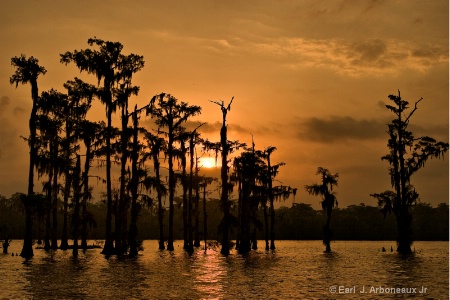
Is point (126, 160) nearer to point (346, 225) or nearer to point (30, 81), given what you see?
point (30, 81)

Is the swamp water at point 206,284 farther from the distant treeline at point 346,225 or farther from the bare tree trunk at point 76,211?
the distant treeline at point 346,225

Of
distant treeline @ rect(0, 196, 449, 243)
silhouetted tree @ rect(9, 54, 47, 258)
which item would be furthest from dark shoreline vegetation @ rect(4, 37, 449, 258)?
distant treeline @ rect(0, 196, 449, 243)

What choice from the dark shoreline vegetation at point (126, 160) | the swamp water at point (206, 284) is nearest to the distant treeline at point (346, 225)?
the dark shoreline vegetation at point (126, 160)

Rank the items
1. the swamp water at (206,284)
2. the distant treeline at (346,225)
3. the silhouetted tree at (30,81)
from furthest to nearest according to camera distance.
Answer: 1. the distant treeline at (346,225)
2. the silhouetted tree at (30,81)
3. the swamp water at (206,284)

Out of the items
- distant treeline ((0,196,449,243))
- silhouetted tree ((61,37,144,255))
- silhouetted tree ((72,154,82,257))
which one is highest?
silhouetted tree ((61,37,144,255))

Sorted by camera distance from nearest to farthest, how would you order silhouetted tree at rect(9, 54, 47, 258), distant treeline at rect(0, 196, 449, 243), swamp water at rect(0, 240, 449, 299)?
swamp water at rect(0, 240, 449, 299)
silhouetted tree at rect(9, 54, 47, 258)
distant treeline at rect(0, 196, 449, 243)

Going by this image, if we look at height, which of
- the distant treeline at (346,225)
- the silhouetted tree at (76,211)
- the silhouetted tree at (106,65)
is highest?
the silhouetted tree at (106,65)

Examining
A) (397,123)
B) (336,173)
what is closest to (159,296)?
(397,123)

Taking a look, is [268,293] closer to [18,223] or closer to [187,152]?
[187,152]

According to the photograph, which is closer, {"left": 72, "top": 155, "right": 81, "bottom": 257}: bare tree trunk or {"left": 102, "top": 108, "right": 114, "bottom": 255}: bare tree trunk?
{"left": 102, "top": 108, "right": 114, "bottom": 255}: bare tree trunk

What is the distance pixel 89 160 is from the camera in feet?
179

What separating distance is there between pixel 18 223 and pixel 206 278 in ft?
528

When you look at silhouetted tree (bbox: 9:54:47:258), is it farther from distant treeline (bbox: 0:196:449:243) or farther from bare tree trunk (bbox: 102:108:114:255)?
distant treeline (bbox: 0:196:449:243)

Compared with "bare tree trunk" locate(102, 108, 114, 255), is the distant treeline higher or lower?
lower
